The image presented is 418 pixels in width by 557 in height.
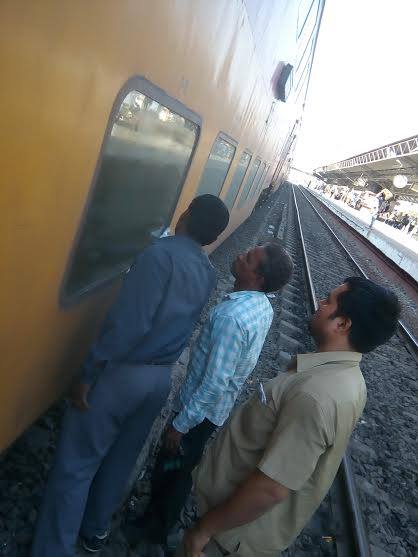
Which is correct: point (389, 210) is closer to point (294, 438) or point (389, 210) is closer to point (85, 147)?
point (85, 147)

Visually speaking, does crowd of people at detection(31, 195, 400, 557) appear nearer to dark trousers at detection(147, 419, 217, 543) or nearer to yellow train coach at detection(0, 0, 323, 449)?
dark trousers at detection(147, 419, 217, 543)

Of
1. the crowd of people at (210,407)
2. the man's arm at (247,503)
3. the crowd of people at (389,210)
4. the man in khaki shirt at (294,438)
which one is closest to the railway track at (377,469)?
the crowd of people at (210,407)

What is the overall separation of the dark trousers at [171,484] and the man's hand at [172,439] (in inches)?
3.2

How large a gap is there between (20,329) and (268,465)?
1125 millimetres

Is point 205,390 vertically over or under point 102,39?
under

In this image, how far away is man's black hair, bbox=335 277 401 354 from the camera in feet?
5.07

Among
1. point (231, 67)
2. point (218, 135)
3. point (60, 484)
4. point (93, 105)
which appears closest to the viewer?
point (93, 105)

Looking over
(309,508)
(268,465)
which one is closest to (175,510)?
(309,508)

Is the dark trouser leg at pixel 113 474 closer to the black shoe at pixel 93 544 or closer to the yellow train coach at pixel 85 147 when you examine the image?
the black shoe at pixel 93 544

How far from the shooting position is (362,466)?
4059mm

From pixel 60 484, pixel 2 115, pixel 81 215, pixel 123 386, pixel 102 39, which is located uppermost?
pixel 102 39

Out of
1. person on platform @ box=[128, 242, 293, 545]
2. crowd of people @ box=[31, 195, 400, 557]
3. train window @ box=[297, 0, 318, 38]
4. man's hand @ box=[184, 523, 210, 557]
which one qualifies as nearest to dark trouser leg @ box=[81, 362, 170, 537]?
crowd of people @ box=[31, 195, 400, 557]

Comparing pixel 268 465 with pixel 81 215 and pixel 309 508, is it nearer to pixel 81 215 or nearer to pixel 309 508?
pixel 309 508

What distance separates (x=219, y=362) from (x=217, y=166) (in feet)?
9.91
